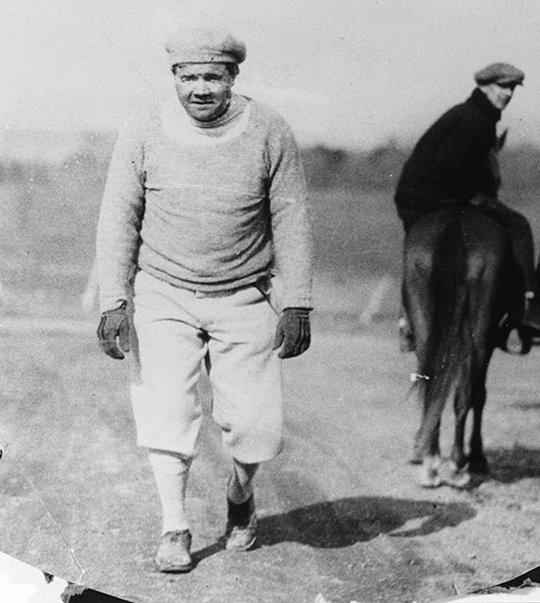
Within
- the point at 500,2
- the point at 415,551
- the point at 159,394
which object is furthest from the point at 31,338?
the point at 500,2

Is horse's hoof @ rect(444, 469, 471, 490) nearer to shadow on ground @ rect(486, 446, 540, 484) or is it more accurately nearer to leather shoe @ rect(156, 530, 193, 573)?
shadow on ground @ rect(486, 446, 540, 484)

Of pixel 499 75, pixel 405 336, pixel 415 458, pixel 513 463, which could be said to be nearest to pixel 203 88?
pixel 499 75

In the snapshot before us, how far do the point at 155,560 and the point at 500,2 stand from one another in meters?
1.91

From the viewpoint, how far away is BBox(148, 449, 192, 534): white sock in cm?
355

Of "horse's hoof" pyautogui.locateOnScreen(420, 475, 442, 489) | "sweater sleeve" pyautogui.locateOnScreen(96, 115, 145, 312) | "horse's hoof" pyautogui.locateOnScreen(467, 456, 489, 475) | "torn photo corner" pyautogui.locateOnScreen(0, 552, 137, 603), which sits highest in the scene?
"sweater sleeve" pyautogui.locateOnScreen(96, 115, 145, 312)

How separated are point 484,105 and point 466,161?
165 mm

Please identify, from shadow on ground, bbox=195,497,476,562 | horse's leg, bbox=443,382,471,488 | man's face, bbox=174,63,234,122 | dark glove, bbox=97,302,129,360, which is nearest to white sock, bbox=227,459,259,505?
shadow on ground, bbox=195,497,476,562

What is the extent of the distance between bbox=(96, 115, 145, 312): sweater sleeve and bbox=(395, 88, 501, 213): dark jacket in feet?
2.44

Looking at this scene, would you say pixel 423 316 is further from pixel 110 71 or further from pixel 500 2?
pixel 110 71

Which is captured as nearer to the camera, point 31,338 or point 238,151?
point 238,151

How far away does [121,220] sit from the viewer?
3369mm

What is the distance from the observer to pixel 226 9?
3.23 meters

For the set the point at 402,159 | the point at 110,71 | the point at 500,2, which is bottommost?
the point at 402,159

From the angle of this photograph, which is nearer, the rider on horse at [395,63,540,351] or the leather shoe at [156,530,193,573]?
the rider on horse at [395,63,540,351]
